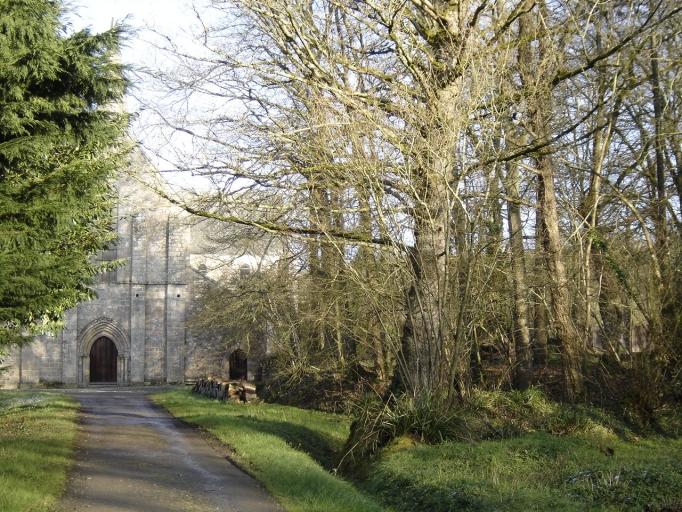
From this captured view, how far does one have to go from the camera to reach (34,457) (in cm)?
1027

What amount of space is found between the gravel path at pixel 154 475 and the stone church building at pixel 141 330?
28.1m

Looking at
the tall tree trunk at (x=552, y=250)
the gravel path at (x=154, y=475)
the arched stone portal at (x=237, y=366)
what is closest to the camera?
the gravel path at (x=154, y=475)

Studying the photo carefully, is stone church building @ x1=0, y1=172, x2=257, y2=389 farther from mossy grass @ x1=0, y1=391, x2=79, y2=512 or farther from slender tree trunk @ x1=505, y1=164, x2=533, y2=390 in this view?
mossy grass @ x1=0, y1=391, x2=79, y2=512

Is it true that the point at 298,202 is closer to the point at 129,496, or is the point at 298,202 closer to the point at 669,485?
the point at 129,496

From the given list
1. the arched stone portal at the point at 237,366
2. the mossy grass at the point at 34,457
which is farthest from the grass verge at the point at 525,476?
the arched stone portal at the point at 237,366

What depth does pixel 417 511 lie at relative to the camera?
8859 mm

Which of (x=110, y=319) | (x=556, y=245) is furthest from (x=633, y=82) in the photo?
(x=110, y=319)

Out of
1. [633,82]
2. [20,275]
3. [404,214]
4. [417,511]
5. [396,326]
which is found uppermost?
[633,82]

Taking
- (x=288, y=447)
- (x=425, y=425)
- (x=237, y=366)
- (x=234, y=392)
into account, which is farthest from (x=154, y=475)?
(x=237, y=366)

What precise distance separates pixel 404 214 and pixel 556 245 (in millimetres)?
5212

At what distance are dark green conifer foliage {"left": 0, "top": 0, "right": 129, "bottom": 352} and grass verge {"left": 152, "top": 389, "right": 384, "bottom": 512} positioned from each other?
425 centimetres

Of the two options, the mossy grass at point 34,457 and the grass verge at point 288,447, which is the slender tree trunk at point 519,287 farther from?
the mossy grass at point 34,457

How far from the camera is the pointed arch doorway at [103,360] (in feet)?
142

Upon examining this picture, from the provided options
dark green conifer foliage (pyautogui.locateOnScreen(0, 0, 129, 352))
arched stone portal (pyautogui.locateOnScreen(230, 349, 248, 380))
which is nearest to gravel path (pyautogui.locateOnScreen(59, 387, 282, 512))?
dark green conifer foliage (pyautogui.locateOnScreen(0, 0, 129, 352))
